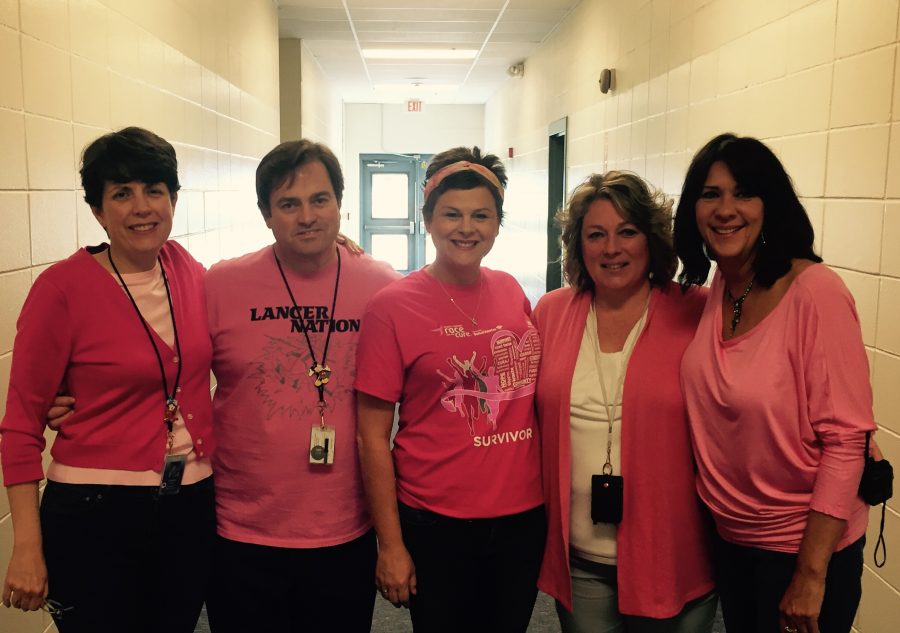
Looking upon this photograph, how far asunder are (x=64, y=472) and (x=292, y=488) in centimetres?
47

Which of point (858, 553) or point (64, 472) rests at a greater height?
point (64, 472)

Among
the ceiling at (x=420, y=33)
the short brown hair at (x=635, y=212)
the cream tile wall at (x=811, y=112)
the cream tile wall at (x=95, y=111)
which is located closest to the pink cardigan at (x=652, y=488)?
the short brown hair at (x=635, y=212)

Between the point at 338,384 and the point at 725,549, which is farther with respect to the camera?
the point at 338,384

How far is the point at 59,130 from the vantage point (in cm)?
217

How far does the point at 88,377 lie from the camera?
5.11ft

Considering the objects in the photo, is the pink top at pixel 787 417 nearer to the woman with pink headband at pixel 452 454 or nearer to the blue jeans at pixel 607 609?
the blue jeans at pixel 607 609

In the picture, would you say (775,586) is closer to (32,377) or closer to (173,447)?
(173,447)

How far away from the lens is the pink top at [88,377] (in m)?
1.50

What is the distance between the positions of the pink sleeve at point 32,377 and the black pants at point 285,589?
479 millimetres

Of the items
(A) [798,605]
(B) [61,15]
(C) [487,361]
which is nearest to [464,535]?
(C) [487,361]

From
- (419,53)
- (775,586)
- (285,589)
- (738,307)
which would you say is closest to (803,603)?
(775,586)

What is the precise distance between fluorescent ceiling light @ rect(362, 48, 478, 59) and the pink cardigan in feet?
21.6

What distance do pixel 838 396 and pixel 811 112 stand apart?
4.64ft

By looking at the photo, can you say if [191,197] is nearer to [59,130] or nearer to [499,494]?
[59,130]
